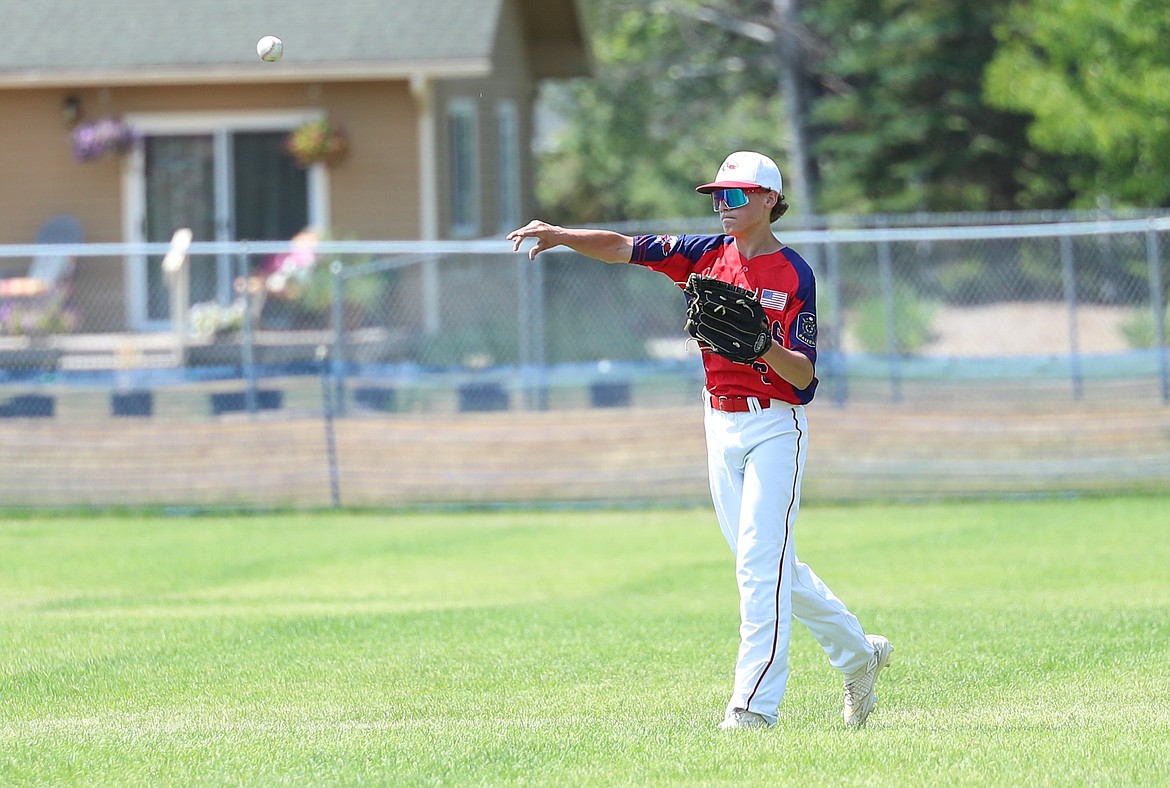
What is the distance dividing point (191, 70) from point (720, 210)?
1450 centimetres

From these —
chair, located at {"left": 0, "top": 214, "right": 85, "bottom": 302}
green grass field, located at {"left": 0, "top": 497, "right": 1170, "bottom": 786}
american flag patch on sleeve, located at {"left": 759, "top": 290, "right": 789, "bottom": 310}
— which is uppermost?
chair, located at {"left": 0, "top": 214, "right": 85, "bottom": 302}

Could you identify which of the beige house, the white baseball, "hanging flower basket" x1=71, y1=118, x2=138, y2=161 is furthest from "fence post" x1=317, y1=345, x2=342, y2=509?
"hanging flower basket" x1=71, y1=118, x2=138, y2=161

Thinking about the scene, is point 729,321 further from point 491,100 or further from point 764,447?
point 491,100

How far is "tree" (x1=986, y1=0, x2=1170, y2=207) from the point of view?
70.5 feet

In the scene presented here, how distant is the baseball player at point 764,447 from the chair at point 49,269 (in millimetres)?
13426

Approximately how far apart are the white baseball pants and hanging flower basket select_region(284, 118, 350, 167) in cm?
1417

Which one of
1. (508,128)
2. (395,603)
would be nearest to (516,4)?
(508,128)

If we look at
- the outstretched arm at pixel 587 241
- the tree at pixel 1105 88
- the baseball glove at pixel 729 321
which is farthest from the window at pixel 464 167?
the baseball glove at pixel 729 321

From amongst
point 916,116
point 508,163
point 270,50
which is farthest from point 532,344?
point 916,116

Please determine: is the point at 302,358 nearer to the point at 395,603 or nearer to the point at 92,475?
the point at 92,475

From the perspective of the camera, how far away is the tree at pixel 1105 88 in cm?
2148

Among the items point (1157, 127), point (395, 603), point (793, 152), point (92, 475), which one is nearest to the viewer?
point (395, 603)

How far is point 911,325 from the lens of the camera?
20578mm

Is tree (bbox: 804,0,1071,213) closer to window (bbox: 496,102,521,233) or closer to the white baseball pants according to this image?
window (bbox: 496,102,521,233)
